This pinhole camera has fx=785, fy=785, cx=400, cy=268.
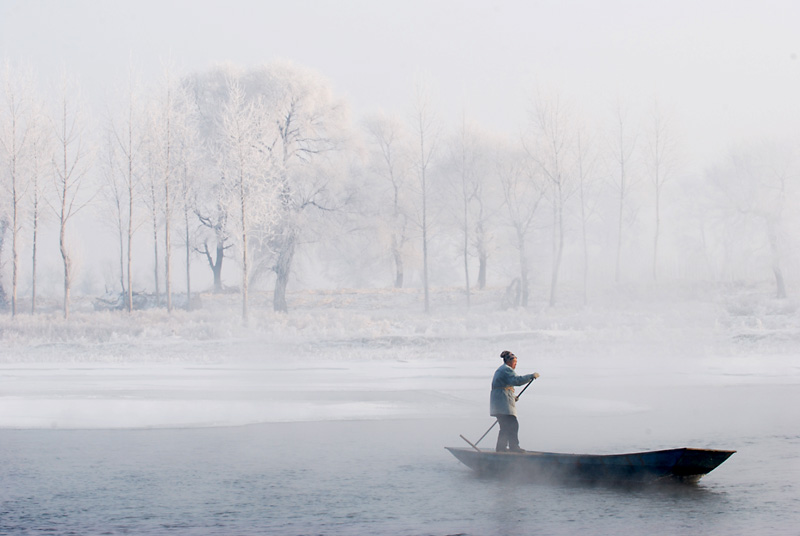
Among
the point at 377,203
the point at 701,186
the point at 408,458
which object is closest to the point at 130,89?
the point at 377,203

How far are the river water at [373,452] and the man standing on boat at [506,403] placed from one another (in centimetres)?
61

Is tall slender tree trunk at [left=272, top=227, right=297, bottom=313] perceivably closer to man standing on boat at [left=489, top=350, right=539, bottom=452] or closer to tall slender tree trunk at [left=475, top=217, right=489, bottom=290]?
tall slender tree trunk at [left=475, top=217, right=489, bottom=290]

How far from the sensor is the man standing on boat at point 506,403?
11.2 m

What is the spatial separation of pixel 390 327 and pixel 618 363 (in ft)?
37.4

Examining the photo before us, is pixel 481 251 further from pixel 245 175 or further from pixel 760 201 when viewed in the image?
pixel 245 175

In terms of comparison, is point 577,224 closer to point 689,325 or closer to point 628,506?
point 689,325

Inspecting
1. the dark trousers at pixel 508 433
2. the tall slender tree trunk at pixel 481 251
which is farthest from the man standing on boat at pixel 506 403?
the tall slender tree trunk at pixel 481 251

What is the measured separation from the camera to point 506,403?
11.4m

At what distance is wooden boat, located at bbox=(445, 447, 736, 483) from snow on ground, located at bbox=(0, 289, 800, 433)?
4878 millimetres

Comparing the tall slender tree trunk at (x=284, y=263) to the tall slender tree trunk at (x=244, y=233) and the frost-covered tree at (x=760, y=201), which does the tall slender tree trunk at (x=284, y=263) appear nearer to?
the tall slender tree trunk at (x=244, y=233)

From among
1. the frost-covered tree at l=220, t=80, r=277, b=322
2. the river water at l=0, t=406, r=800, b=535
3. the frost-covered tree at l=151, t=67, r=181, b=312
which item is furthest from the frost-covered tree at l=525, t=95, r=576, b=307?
the river water at l=0, t=406, r=800, b=535

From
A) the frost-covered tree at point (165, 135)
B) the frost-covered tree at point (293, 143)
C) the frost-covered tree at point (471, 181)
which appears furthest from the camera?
the frost-covered tree at point (471, 181)

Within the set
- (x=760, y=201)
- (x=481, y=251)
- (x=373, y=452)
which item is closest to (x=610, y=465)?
(x=373, y=452)

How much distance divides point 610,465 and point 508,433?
5.21 feet
